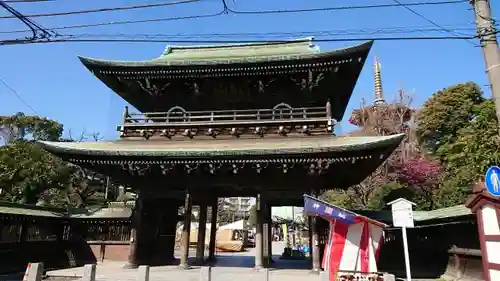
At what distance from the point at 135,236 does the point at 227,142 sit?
6389 millimetres

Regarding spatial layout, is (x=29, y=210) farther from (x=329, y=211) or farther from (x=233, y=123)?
(x=329, y=211)

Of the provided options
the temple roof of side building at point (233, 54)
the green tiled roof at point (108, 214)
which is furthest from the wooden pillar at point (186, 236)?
the temple roof of side building at point (233, 54)

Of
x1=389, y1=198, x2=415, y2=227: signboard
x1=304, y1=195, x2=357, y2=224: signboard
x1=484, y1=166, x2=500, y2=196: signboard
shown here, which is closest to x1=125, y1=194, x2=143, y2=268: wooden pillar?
x1=304, y1=195, x2=357, y2=224: signboard

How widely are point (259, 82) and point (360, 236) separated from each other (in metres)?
9.15

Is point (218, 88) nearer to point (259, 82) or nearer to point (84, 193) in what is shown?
point (259, 82)

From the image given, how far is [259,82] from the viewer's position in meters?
18.0

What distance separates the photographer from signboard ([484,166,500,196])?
25.3 ft

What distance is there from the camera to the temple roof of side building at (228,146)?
1443 centimetres

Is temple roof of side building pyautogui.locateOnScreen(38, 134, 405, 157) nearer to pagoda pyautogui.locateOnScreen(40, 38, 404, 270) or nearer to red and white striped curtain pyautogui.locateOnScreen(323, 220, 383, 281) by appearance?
pagoda pyautogui.locateOnScreen(40, 38, 404, 270)

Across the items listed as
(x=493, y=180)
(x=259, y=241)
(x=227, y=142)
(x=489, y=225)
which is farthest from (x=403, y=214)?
(x=227, y=142)

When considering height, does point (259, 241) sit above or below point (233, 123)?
below

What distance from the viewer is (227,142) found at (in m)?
17.0

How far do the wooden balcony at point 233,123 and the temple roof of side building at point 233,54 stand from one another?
2466 millimetres

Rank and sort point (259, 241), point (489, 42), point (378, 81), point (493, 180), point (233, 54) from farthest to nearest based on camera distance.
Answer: point (378, 81) < point (233, 54) < point (259, 241) < point (489, 42) < point (493, 180)
